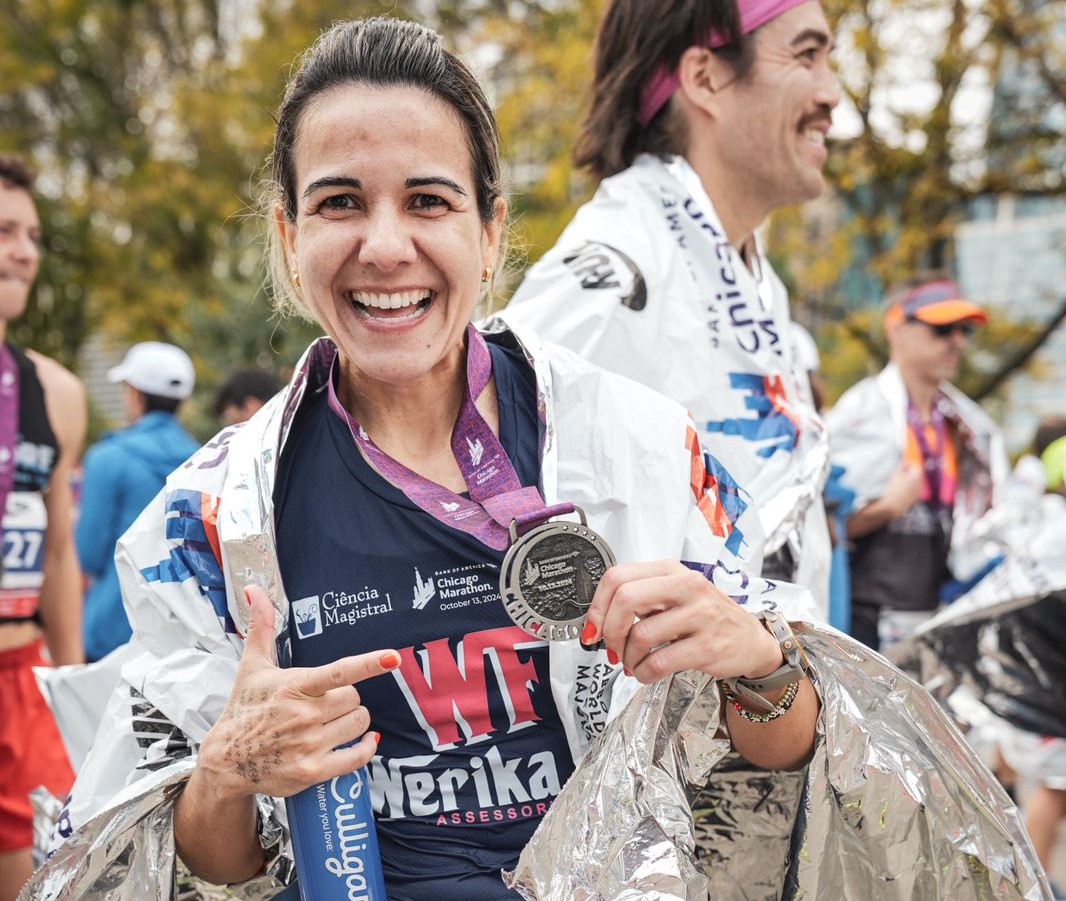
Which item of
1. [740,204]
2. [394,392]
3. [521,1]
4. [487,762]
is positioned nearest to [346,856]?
[487,762]

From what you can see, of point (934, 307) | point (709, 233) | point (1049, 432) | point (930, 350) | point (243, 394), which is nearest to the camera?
point (709, 233)

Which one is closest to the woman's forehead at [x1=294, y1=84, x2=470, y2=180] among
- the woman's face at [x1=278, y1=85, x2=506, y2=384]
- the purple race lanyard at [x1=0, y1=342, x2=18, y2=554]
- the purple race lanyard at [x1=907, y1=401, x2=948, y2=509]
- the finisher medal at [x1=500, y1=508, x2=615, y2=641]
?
the woman's face at [x1=278, y1=85, x2=506, y2=384]

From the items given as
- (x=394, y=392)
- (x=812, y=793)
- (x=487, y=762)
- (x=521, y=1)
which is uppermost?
(x=521, y=1)

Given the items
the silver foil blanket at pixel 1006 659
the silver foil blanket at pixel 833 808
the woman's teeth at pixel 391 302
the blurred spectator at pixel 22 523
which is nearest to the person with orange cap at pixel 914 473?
the silver foil blanket at pixel 1006 659

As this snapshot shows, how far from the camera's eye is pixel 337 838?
5.44 ft

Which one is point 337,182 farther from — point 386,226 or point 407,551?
point 407,551

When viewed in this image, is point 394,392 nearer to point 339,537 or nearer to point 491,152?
point 339,537

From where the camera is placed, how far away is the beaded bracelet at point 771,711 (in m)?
1.83

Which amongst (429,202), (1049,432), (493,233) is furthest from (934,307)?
(429,202)

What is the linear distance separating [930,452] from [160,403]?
3545mm

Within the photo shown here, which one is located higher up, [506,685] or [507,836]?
[506,685]

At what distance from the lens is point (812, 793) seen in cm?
194

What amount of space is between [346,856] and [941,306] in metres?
4.28

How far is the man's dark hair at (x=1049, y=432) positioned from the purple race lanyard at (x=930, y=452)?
1281 millimetres
